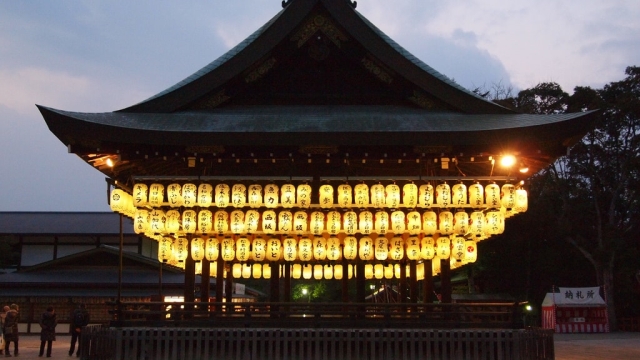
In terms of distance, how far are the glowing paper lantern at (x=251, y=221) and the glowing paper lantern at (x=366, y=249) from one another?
2.94 m

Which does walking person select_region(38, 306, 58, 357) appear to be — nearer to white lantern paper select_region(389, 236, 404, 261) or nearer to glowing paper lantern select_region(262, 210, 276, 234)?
glowing paper lantern select_region(262, 210, 276, 234)

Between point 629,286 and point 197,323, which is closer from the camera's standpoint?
point 197,323

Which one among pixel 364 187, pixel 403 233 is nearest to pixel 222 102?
pixel 364 187

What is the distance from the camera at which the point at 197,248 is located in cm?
1700

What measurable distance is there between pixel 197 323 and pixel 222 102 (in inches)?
246

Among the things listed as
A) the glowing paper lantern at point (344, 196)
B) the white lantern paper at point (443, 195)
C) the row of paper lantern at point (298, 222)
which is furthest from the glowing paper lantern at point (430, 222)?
the glowing paper lantern at point (344, 196)

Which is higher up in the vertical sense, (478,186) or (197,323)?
(478,186)

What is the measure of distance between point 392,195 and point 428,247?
8.91ft

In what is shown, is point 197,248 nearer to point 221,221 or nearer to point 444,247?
point 221,221

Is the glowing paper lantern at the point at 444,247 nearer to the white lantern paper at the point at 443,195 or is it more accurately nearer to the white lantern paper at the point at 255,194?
the white lantern paper at the point at 443,195

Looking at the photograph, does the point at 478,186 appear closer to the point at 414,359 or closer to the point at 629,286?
the point at 414,359

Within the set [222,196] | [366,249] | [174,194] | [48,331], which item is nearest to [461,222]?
[366,249]

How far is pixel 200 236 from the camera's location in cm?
1780

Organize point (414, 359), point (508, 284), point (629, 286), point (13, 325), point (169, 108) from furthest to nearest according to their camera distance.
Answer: point (508, 284) → point (629, 286) → point (13, 325) → point (169, 108) → point (414, 359)
